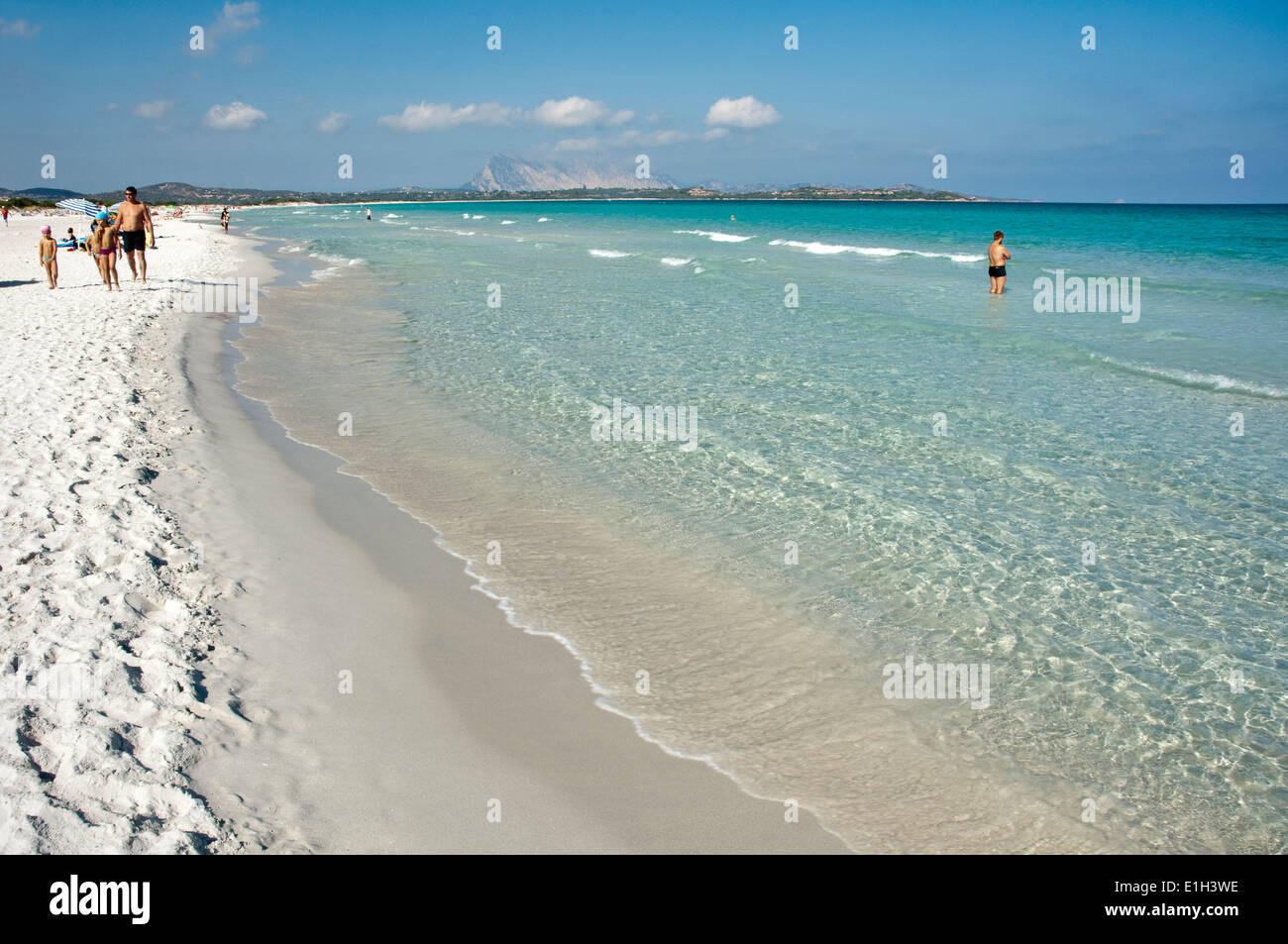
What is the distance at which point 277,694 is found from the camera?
15.9 ft

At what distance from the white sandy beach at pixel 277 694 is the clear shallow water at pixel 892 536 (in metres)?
0.42

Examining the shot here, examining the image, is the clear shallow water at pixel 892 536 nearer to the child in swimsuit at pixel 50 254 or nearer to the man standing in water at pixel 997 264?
the man standing in water at pixel 997 264

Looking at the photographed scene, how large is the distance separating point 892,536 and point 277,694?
5173mm

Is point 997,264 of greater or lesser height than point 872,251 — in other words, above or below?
below

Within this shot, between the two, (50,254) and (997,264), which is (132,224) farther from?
(997,264)

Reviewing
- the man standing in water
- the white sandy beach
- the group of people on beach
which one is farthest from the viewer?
the man standing in water

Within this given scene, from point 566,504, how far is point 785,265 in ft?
96.0

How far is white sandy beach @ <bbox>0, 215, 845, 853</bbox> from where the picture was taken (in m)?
3.84

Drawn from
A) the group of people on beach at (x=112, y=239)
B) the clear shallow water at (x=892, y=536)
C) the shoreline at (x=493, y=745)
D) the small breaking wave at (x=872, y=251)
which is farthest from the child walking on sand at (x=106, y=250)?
the small breaking wave at (x=872, y=251)

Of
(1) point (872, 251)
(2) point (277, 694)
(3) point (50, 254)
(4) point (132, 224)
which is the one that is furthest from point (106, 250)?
(1) point (872, 251)

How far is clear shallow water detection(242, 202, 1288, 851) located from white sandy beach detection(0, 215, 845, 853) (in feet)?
1.38

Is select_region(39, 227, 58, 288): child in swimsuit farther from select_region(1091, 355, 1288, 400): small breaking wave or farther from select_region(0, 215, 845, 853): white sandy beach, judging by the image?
select_region(1091, 355, 1288, 400): small breaking wave

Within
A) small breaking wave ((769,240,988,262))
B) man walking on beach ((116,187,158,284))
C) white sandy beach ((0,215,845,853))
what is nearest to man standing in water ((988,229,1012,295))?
small breaking wave ((769,240,988,262))

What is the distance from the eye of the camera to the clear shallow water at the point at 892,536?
180 inches
